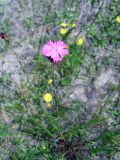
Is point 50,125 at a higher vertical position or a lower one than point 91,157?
higher

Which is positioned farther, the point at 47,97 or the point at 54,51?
the point at 47,97

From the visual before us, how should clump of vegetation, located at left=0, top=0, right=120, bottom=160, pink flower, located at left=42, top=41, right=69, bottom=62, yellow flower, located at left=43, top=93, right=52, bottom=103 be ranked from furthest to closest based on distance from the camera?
yellow flower, located at left=43, top=93, right=52, bottom=103 → clump of vegetation, located at left=0, top=0, right=120, bottom=160 → pink flower, located at left=42, top=41, right=69, bottom=62

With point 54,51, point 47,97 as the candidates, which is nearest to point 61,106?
point 47,97

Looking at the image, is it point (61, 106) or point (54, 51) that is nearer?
point (54, 51)

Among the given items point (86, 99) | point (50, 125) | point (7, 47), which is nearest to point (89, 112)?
point (86, 99)

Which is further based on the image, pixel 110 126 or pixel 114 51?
pixel 114 51

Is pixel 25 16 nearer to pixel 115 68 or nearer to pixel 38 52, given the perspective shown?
pixel 38 52

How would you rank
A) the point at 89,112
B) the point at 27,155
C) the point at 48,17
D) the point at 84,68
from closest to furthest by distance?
the point at 27,155 → the point at 89,112 → the point at 84,68 → the point at 48,17

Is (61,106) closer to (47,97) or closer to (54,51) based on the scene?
(47,97)

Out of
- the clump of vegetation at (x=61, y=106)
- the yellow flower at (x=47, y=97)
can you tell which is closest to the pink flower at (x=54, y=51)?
the clump of vegetation at (x=61, y=106)

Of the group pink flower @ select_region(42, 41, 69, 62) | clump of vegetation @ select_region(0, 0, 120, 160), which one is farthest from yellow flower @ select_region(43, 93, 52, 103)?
pink flower @ select_region(42, 41, 69, 62)

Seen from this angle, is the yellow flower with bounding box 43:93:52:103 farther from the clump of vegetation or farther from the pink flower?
the pink flower
